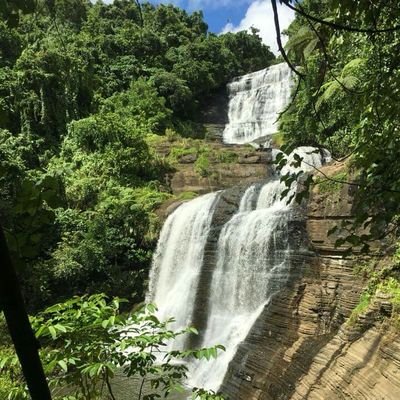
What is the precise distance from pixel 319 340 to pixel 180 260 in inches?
269

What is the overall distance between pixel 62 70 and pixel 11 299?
26361mm

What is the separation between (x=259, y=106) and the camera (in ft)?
91.8

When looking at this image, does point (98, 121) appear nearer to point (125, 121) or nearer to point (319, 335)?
point (125, 121)

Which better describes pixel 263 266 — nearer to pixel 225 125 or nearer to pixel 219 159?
pixel 219 159

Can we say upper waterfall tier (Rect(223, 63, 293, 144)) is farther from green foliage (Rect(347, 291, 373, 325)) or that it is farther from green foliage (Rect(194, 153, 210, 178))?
green foliage (Rect(347, 291, 373, 325))

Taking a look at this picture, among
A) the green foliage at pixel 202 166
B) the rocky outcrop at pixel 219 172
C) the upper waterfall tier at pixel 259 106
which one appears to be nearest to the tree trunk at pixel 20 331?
the rocky outcrop at pixel 219 172

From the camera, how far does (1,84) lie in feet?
Result: 76.2

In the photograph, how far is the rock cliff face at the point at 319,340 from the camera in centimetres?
614

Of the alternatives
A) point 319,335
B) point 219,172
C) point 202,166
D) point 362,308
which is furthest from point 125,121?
point 362,308

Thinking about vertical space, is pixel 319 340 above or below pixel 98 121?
below

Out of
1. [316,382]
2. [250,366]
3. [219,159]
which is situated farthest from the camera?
[219,159]

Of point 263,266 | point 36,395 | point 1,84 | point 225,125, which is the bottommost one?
point 263,266

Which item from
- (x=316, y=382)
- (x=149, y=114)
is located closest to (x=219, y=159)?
(x=149, y=114)

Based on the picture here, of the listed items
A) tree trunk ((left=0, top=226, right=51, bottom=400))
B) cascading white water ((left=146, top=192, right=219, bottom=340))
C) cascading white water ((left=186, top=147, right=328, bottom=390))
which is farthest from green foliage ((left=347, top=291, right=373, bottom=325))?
tree trunk ((left=0, top=226, right=51, bottom=400))
